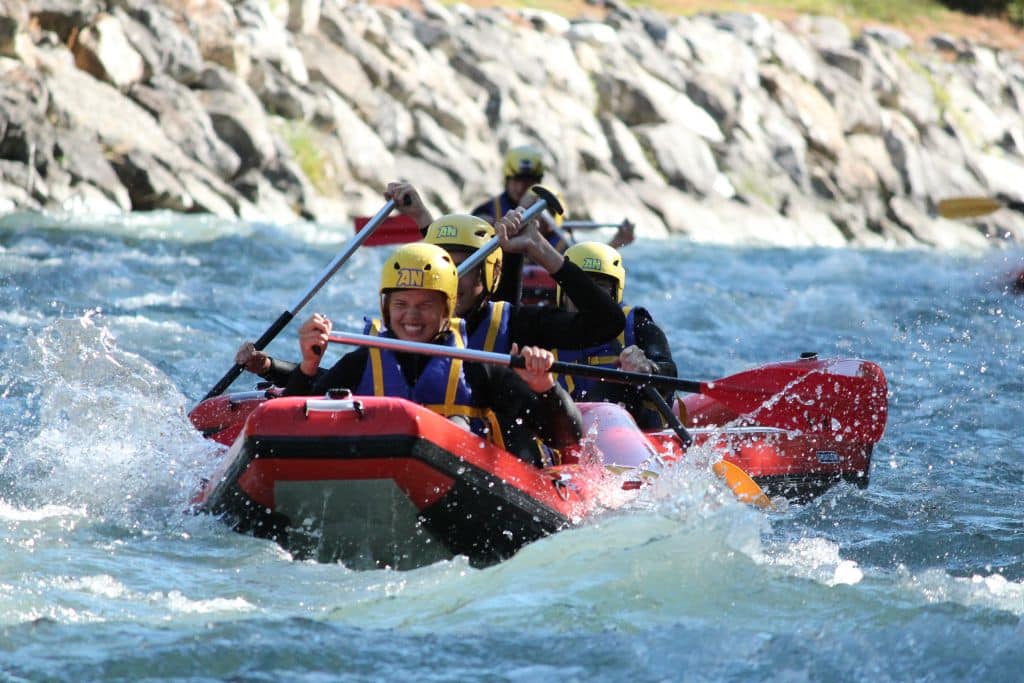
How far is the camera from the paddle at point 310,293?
7.10m

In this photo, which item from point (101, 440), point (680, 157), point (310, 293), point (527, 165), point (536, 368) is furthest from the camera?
point (680, 157)

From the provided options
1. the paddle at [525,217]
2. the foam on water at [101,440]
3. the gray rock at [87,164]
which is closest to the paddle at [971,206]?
the paddle at [525,217]

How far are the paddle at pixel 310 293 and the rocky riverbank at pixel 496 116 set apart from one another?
931cm

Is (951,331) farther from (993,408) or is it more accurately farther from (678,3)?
(678,3)

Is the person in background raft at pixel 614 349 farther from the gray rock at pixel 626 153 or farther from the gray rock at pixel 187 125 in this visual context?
the gray rock at pixel 626 153

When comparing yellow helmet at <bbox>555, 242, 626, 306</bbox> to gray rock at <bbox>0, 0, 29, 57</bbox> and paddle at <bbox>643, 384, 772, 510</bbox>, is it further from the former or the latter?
gray rock at <bbox>0, 0, 29, 57</bbox>

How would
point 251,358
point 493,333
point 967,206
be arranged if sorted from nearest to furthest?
point 493,333, point 251,358, point 967,206

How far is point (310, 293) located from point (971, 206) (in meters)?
4.51

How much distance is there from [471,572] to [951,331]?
35.7 ft

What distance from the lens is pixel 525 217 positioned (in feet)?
22.8

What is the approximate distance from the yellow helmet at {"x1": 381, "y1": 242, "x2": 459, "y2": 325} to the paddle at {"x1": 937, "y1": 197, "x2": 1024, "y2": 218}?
15.8ft

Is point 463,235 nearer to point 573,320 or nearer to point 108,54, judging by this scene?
point 573,320

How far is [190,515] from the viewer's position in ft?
18.3

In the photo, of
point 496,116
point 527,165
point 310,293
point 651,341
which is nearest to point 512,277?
point 651,341
